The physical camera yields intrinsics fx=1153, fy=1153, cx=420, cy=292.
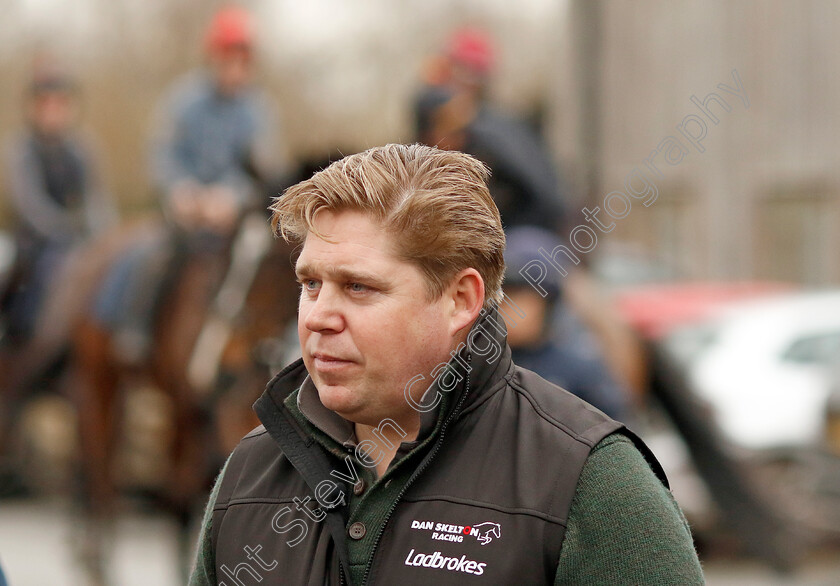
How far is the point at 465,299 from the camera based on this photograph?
1751mm

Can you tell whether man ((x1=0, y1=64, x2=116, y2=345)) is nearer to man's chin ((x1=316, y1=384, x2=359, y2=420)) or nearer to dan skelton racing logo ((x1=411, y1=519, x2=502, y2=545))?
man's chin ((x1=316, y1=384, x2=359, y2=420))

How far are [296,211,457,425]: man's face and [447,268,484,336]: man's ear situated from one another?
21mm

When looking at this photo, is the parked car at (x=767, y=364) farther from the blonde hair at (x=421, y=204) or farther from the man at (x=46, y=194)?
the blonde hair at (x=421, y=204)

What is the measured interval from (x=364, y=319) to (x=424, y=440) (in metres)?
0.20

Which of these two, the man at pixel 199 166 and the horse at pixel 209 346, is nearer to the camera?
the horse at pixel 209 346

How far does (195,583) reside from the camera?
1869 mm

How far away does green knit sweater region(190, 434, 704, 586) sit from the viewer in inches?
61.4

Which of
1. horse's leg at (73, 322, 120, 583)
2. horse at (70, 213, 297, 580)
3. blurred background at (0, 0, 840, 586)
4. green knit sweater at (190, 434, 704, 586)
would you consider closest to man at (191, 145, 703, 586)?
green knit sweater at (190, 434, 704, 586)

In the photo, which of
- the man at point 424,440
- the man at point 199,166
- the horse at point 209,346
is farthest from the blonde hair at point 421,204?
the man at point 199,166

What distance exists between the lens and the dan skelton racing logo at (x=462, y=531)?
1.60m

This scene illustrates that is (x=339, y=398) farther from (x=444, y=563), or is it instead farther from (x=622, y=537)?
(x=622, y=537)

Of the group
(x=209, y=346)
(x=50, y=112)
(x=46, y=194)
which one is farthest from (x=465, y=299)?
(x=50, y=112)

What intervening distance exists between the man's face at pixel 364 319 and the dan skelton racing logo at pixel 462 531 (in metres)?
0.20

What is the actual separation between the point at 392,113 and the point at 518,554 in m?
18.2
